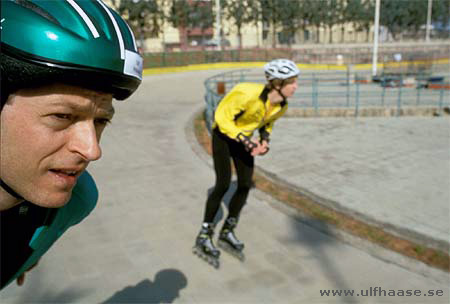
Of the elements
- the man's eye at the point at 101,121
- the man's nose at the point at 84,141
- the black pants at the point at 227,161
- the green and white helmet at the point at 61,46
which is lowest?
the black pants at the point at 227,161

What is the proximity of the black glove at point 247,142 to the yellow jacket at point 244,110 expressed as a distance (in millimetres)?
55

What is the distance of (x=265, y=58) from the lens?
134 ft

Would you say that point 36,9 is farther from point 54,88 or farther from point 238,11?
point 238,11

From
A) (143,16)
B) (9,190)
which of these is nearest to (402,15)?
(143,16)

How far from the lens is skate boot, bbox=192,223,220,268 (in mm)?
4077

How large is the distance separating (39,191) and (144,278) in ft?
9.86

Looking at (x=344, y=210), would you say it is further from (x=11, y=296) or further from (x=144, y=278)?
(x=11, y=296)

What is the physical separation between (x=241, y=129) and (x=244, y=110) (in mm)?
190

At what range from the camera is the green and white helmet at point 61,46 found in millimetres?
899

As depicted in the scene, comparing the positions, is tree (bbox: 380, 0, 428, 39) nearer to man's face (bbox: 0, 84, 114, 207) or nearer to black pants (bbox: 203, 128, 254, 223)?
black pants (bbox: 203, 128, 254, 223)

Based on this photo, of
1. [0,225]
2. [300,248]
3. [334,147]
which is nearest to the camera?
[0,225]

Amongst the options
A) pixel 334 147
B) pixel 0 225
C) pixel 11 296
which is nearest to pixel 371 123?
pixel 334 147

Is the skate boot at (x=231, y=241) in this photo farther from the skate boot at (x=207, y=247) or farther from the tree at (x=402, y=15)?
the tree at (x=402, y=15)

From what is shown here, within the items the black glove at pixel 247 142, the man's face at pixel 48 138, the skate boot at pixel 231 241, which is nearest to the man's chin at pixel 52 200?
the man's face at pixel 48 138
